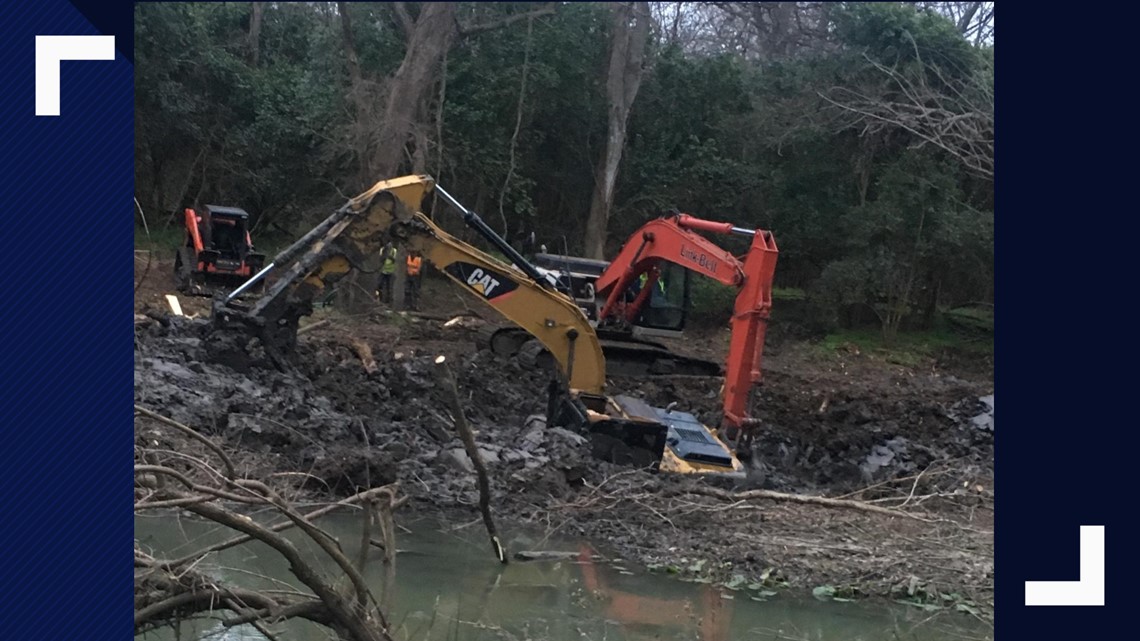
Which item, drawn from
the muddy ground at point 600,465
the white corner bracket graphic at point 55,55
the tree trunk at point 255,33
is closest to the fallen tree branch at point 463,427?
the muddy ground at point 600,465

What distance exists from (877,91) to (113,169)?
20932mm

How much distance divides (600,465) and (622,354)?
20.1 feet

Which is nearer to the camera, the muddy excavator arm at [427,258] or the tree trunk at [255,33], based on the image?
the muddy excavator arm at [427,258]

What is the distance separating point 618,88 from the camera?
2375 cm

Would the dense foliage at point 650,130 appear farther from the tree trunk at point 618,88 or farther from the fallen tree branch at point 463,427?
the fallen tree branch at point 463,427

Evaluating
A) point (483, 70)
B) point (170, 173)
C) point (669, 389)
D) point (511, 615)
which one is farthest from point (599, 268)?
point (170, 173)

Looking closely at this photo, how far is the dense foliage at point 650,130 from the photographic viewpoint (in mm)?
22125

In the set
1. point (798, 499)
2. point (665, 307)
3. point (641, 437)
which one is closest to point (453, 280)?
point (641, 437)

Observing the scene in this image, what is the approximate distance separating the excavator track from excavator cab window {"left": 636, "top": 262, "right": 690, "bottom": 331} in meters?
0.40

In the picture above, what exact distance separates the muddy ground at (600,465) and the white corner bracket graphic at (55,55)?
2784 mm

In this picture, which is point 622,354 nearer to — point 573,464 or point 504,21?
point 573,464

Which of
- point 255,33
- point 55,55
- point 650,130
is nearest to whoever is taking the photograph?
point 55,55

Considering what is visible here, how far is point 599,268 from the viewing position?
1703cm

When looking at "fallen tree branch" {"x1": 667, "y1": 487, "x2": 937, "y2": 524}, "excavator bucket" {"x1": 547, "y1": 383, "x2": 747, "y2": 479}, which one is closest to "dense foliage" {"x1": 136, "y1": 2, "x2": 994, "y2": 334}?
"excavator bucket" {"x1": 547, "y1": 383, "x2": 747, "y2": 479}
